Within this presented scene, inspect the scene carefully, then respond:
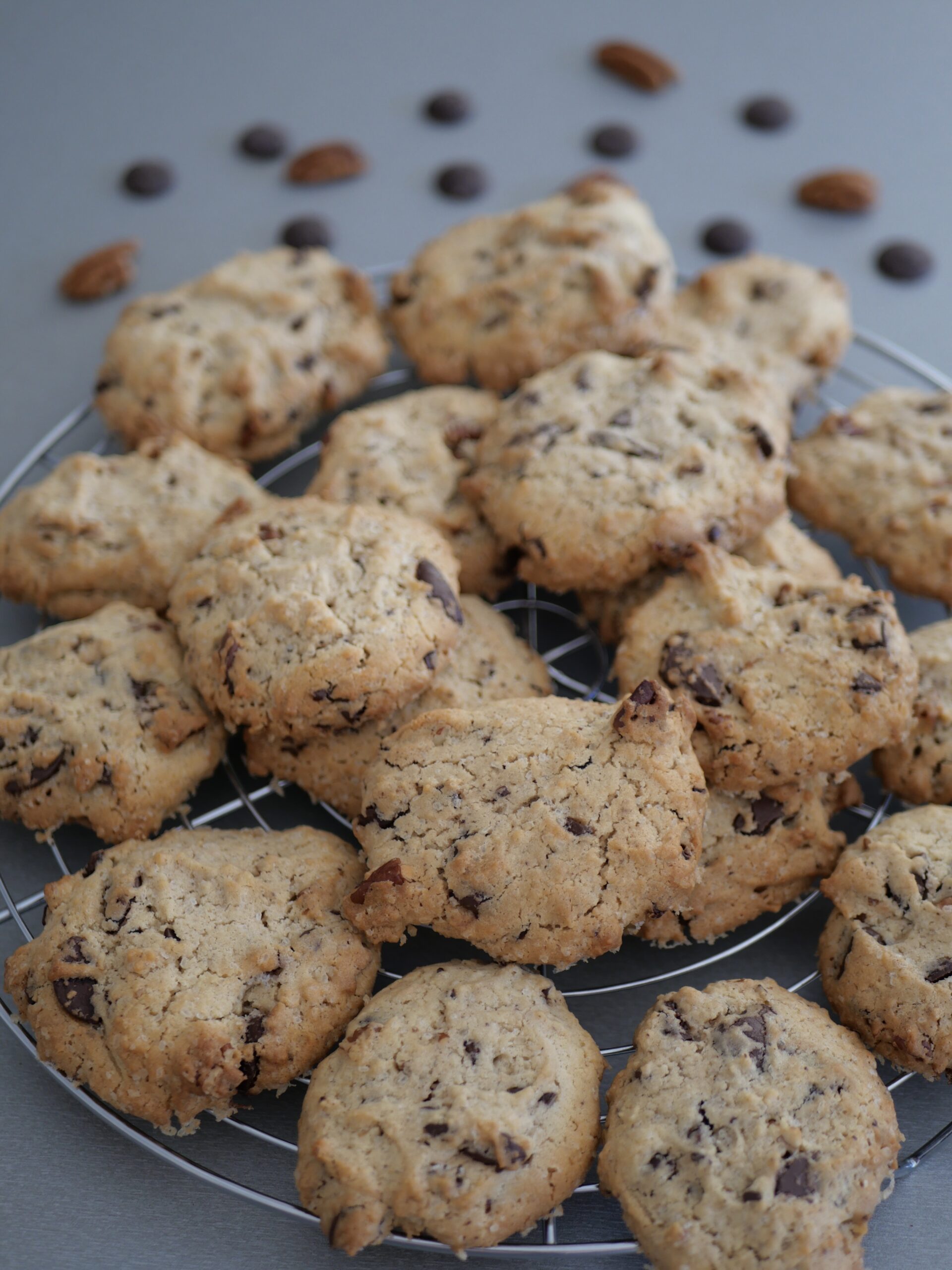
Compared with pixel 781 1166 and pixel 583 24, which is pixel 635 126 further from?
pixel 781 1166

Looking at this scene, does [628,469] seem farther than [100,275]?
No

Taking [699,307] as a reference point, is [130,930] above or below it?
below

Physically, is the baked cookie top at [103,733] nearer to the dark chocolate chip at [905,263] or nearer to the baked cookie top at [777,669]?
the baked cookie top at [777,669]

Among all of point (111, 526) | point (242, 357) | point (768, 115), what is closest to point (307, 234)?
point (242, 357)

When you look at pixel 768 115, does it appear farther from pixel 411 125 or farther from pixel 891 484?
pixel 891 484

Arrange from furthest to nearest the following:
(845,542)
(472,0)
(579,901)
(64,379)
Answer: (472,0)
(64,379)
(845,542)
(579,901)

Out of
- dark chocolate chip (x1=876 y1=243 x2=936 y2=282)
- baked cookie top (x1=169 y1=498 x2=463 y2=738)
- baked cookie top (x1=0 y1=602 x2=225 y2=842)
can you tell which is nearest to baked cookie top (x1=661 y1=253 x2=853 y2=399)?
dark chocolate chip (x1=876 y1=243 x2=936 y2=282)

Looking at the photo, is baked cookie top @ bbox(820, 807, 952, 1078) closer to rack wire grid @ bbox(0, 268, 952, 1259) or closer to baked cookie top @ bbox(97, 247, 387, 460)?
rack wire grid @ bbox(0, 268, 952, 1259)

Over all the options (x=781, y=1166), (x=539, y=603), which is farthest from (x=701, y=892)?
(x=539, y=603)
